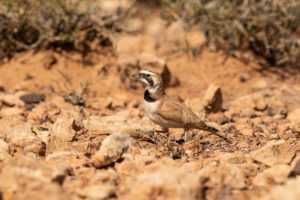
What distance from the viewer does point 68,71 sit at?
880cm

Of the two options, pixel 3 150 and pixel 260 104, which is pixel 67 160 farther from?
pixel 260 104

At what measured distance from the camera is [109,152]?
3.87 metres

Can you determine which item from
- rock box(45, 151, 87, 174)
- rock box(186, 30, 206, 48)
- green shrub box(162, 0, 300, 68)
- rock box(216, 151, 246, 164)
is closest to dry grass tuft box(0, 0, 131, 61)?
green shrub box(162, 0, 300, 68)

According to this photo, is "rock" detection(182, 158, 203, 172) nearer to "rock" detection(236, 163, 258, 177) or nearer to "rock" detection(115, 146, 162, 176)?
"rock" detection(115, 146, 162, 176)

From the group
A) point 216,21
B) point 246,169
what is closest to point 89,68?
point 216,21

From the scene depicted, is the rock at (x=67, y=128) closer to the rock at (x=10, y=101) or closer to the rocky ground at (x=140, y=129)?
the rocky ground at (x=140, y=129)

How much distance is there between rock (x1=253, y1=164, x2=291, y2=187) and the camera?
141 inches

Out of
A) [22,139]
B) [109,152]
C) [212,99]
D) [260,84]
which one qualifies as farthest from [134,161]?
[260,84]

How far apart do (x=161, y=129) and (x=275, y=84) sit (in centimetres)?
443

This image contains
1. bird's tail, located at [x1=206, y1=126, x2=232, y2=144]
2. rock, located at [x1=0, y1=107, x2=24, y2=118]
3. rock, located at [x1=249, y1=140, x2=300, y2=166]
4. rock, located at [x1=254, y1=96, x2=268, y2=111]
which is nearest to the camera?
rock, located at [x1=249, y1=140, x2=300, y2=166]

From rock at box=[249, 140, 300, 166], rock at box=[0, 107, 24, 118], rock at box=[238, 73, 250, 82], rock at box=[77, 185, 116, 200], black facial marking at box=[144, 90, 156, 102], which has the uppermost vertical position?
rock at box=[238, 73, 250, 82]

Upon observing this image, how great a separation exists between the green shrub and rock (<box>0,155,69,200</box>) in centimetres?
693

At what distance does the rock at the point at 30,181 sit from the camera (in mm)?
2905

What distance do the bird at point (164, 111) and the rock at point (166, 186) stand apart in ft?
6.59
